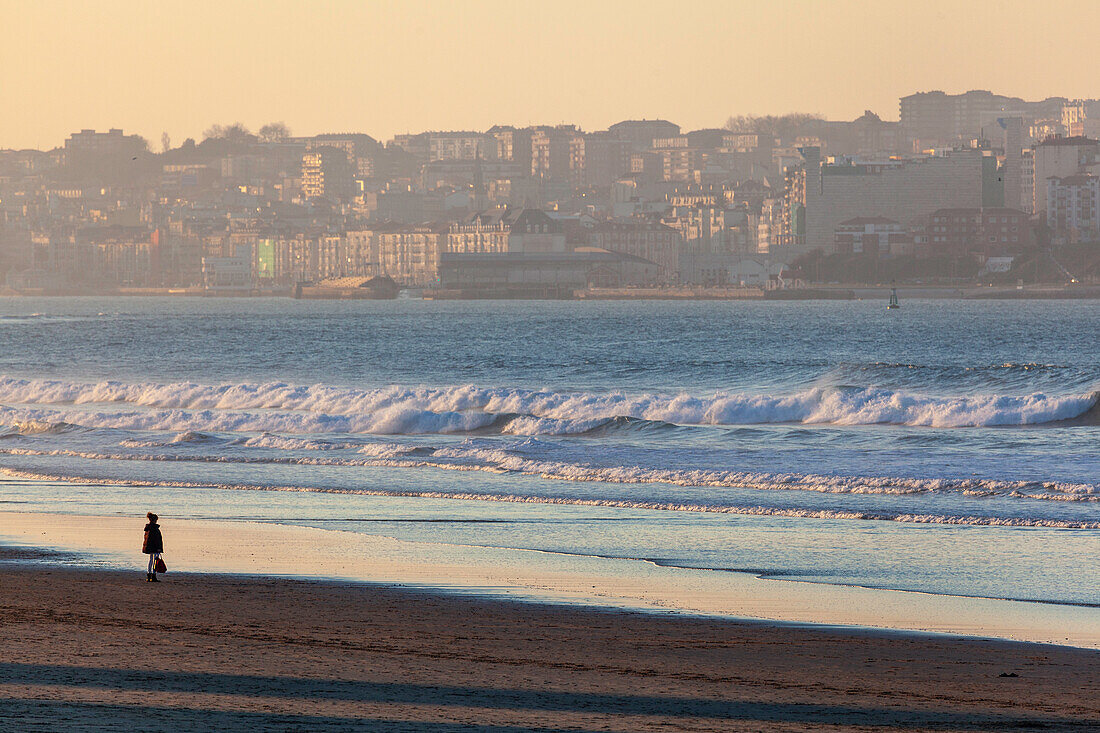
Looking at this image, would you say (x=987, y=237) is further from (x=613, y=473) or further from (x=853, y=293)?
(x=613, y=473)

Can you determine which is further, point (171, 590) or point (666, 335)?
point (666, 335)

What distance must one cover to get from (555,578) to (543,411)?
917 inches

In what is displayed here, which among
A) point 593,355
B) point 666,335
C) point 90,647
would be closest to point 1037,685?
point 90,647

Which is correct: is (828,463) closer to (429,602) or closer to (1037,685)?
(429,602)

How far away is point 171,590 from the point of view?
504 inches

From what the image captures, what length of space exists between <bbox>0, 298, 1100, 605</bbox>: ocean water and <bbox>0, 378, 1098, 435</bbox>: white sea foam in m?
0.08

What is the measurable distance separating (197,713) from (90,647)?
6.83 ft

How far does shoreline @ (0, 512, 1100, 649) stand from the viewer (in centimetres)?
1177

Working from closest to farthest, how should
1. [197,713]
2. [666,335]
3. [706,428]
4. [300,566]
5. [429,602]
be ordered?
1. [197,713]
2. [429,602]
3. [300,566]
4. [706,428]
5. [666,335]

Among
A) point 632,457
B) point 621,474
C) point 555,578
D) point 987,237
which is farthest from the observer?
point 987,237

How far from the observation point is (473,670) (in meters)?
9.73

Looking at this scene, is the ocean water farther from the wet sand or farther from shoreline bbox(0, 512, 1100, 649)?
the wet sand

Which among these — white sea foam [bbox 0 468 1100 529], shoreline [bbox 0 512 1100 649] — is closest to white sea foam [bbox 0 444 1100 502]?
white sea foam [bbox 0 468 1100 529]

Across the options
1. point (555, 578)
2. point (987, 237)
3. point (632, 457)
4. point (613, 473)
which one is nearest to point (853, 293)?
point (987, 237)
